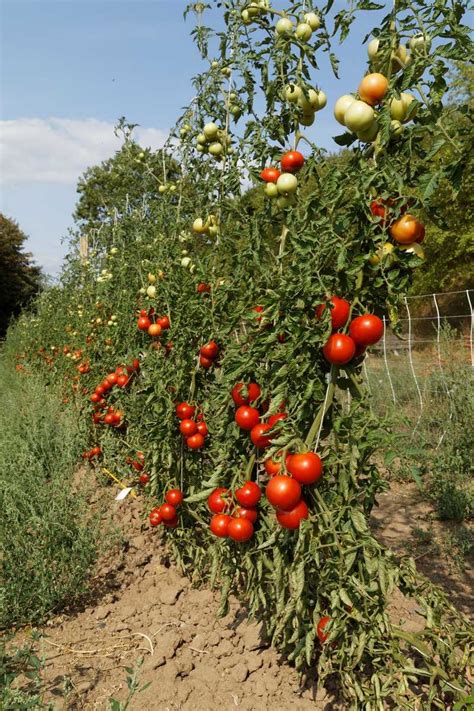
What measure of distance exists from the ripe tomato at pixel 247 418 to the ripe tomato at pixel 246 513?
0.29m

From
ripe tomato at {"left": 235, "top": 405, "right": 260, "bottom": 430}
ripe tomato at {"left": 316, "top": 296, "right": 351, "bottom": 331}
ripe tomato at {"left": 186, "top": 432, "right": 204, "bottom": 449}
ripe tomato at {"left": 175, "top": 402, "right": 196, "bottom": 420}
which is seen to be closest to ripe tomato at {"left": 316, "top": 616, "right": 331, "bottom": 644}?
ripe tomato at {"left": 235, "top": 405, "right": 260, "bottom": 430}

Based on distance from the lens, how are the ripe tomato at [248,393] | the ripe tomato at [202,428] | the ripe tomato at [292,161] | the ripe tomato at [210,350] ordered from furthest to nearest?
the ripe tomato at [202,428]
the ripe tomato at [210,350]
the ripe tomato at [248,393]
the ripe tomato at [292,161]

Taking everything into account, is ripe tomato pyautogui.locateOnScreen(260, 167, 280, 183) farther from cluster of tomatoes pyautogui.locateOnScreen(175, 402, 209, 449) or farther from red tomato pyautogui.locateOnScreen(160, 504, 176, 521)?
red tomato pyautogui.locateOnScreen(160, 504, 176, 521)

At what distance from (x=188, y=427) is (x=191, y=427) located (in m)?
0.02

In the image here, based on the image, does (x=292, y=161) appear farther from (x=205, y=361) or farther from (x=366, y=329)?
(x=205, y=361)

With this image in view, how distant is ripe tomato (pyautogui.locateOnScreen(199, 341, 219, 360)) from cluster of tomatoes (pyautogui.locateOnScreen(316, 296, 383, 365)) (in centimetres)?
96

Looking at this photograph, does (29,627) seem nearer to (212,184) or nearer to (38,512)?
(38,512)

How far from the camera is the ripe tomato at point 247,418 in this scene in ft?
5.81

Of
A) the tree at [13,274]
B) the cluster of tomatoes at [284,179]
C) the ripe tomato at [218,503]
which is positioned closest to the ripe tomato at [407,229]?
the cluster of tomatoes at [284,179]

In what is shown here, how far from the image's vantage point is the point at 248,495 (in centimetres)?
177

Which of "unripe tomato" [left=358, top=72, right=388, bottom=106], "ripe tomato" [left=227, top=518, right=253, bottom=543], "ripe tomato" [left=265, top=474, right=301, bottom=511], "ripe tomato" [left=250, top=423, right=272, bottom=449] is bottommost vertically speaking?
"ripe tomato" [left=227, top=518, right=253, bottom=543]

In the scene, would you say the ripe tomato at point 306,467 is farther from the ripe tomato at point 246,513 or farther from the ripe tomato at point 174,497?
the ripe tomato at point 174,497

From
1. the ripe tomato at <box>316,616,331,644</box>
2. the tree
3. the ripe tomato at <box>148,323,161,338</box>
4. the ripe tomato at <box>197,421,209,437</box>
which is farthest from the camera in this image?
the tree

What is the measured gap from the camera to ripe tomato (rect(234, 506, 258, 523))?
1789mm
